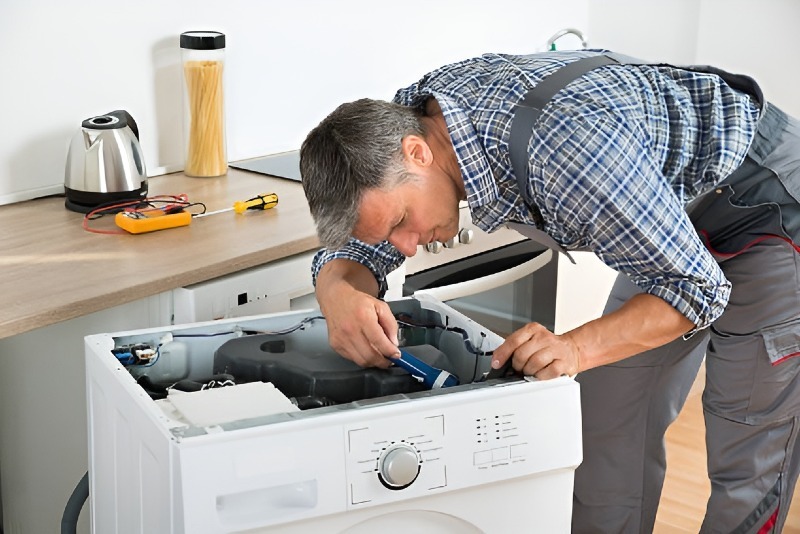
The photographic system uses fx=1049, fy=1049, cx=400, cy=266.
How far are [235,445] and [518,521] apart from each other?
1.46ft

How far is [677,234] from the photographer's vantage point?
1423mm

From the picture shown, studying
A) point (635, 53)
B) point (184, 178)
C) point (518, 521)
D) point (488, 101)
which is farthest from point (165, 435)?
point (635, 53)

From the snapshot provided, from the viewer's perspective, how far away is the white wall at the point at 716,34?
3.54 m

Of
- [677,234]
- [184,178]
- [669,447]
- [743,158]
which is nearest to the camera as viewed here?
[677,234]

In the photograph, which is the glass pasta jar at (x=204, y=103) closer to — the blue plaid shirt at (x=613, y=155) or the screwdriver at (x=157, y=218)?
the screwdriver at (x=157, y=218)

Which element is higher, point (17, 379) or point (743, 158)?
point (743, 158)

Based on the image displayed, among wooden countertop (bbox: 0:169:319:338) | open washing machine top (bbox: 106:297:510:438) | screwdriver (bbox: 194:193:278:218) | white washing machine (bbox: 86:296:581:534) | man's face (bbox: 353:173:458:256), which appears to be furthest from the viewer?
screwdriver (bbox: 194:193:278:218)

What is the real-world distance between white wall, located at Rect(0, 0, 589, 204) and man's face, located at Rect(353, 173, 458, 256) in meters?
0.94

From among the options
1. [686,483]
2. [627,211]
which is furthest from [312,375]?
[686,483]

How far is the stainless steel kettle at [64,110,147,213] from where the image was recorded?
1997mm

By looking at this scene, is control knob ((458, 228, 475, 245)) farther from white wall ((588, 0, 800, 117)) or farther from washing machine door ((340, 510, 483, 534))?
white wall ((588, 0, 800, 117))

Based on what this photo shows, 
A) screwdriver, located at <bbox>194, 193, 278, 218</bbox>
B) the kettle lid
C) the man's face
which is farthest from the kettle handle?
the man's face

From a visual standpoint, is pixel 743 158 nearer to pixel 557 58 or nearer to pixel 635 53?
pixel 557 58

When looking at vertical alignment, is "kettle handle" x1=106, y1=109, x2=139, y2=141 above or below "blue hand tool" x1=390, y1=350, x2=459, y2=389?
above
